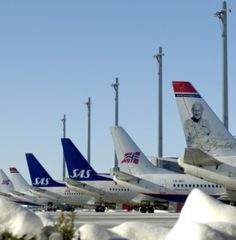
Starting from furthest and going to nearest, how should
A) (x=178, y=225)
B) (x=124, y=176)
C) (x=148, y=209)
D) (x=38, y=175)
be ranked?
1. (x=38, y=175)
2. (x=148, y=209)
3. (x=124, y=176)
4. (x=178, y=225)

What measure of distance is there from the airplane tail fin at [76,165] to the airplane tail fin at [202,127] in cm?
3092

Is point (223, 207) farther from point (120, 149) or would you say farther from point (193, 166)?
point (120, 149)

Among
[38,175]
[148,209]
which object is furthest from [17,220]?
[38,175]

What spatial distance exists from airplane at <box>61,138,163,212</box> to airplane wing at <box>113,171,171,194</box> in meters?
2.79

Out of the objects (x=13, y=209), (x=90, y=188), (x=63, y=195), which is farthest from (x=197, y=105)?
(x=63, y=195)

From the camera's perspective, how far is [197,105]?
111ft

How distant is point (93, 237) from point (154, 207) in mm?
48637

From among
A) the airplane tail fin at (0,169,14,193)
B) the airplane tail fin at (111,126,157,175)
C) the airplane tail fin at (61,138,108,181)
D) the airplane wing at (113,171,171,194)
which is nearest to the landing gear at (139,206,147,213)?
the airplane wing at (113,171,171,194)

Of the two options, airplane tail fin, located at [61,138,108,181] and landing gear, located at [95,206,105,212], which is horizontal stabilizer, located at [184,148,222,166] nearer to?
airplane tail fin, located at [61,138,108,181]

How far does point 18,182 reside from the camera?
95.0 metres

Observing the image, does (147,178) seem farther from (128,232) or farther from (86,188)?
(128,232)

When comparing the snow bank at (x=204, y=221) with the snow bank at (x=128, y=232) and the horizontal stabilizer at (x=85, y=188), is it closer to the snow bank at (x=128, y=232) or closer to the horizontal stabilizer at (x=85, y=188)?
the snow bank at (x=128, y=232)

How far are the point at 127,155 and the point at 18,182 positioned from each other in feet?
135

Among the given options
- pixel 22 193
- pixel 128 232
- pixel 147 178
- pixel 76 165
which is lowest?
pixel 22 193
